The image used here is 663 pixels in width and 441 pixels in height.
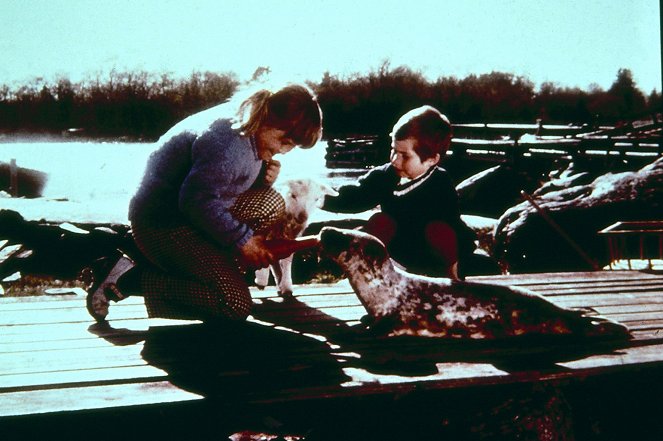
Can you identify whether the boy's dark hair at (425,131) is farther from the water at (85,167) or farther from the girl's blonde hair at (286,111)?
the water at (85,167)

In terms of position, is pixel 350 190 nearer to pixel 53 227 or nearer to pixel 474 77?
pixel 53 227

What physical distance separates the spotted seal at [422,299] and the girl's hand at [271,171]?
588 millimetres

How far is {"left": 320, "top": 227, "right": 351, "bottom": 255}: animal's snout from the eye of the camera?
10.2 ft

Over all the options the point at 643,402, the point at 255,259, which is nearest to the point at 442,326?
the point at 255,259

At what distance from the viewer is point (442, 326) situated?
10.3 feet

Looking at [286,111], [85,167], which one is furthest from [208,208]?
[85,167]

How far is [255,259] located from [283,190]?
855mm

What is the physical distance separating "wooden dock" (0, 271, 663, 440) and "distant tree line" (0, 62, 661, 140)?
14.6 meters

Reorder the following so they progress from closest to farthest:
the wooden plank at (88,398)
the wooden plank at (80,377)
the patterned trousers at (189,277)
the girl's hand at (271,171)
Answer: the wooden plank at (88,398) → the wooden plank at (80,377) → the patterned trousers at (189,277) → the girl's hand at (271,171)

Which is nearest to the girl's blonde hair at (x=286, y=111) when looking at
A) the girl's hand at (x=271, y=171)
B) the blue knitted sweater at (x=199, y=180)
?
the blue knitted sweater at (x=199, y=180)

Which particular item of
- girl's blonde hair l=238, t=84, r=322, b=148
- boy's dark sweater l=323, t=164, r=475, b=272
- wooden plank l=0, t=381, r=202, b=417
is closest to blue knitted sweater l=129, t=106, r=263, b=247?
girl's blonde hair l=238, t=84, r=322, b=148

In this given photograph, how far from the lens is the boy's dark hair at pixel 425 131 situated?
3.92 meters

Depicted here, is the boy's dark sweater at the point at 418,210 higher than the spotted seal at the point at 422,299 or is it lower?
higher

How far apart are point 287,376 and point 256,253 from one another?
0.75 metres
